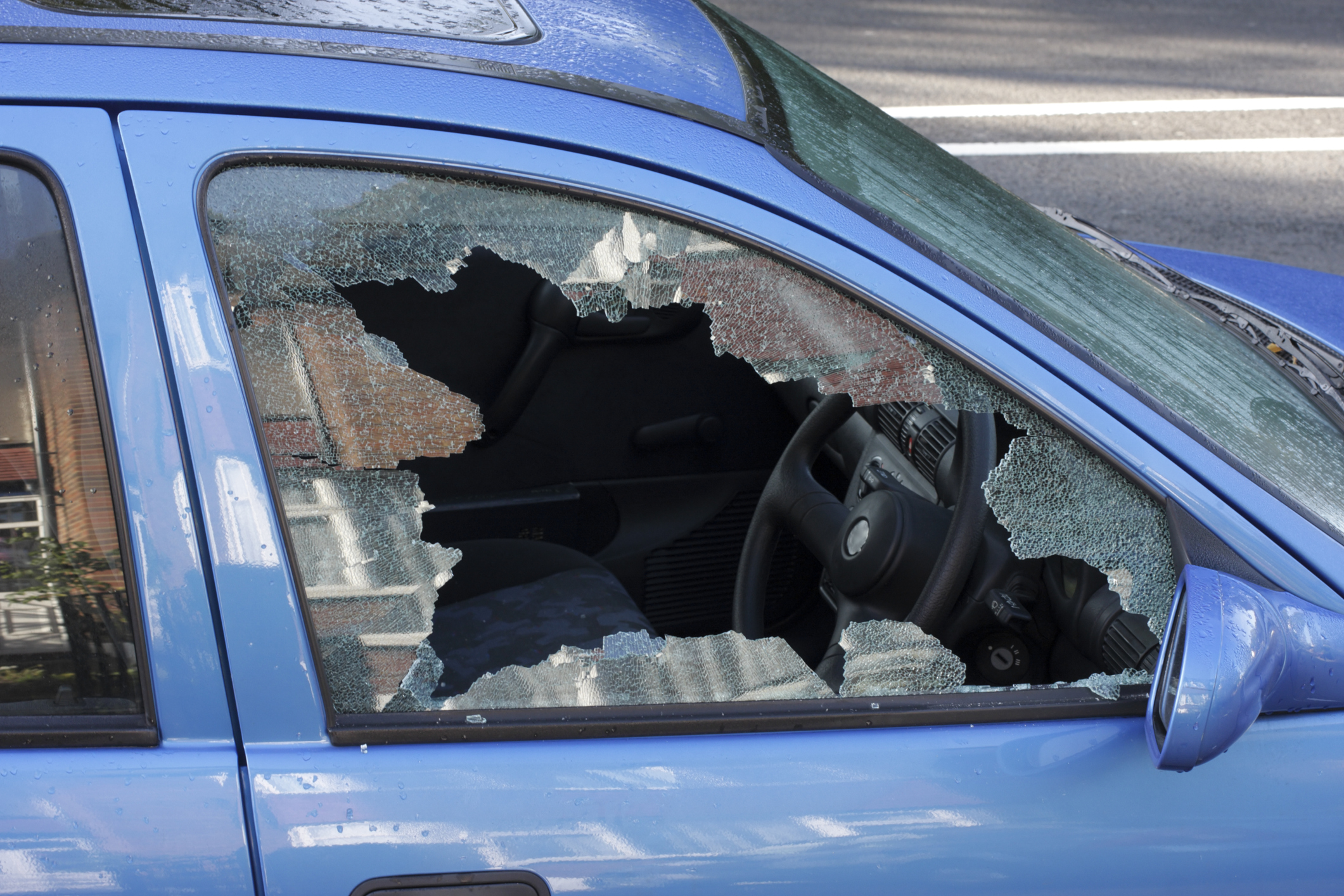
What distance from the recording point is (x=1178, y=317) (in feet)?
5.29

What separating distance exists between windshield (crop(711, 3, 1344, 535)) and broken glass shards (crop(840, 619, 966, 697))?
38 centimetres

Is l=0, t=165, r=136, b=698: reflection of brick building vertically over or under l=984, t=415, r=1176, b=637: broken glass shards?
over

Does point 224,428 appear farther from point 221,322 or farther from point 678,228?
point 678,228

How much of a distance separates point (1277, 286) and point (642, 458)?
1.44 m

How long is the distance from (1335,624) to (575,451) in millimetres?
1857

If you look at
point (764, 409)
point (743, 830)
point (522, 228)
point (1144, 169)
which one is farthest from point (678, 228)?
point (1144, 169)

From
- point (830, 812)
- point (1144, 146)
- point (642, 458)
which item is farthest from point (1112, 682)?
point (1144, 146)

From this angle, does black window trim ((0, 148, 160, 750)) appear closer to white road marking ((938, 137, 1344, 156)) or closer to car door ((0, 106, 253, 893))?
car door ((0, 106, 253, 893))

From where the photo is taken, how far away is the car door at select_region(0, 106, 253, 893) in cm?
102

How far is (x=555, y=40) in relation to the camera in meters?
1.34

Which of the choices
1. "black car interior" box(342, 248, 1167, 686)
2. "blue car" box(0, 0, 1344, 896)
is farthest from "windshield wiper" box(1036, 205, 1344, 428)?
"black car interior" box(342, 248, 1167, 686)

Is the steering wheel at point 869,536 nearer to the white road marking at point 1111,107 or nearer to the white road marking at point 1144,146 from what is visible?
the white road marking at point 1144,146

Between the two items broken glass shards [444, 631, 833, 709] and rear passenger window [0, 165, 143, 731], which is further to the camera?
broken glass shards [444, 631, 833, 709]

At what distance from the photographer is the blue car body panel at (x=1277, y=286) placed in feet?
6.66
